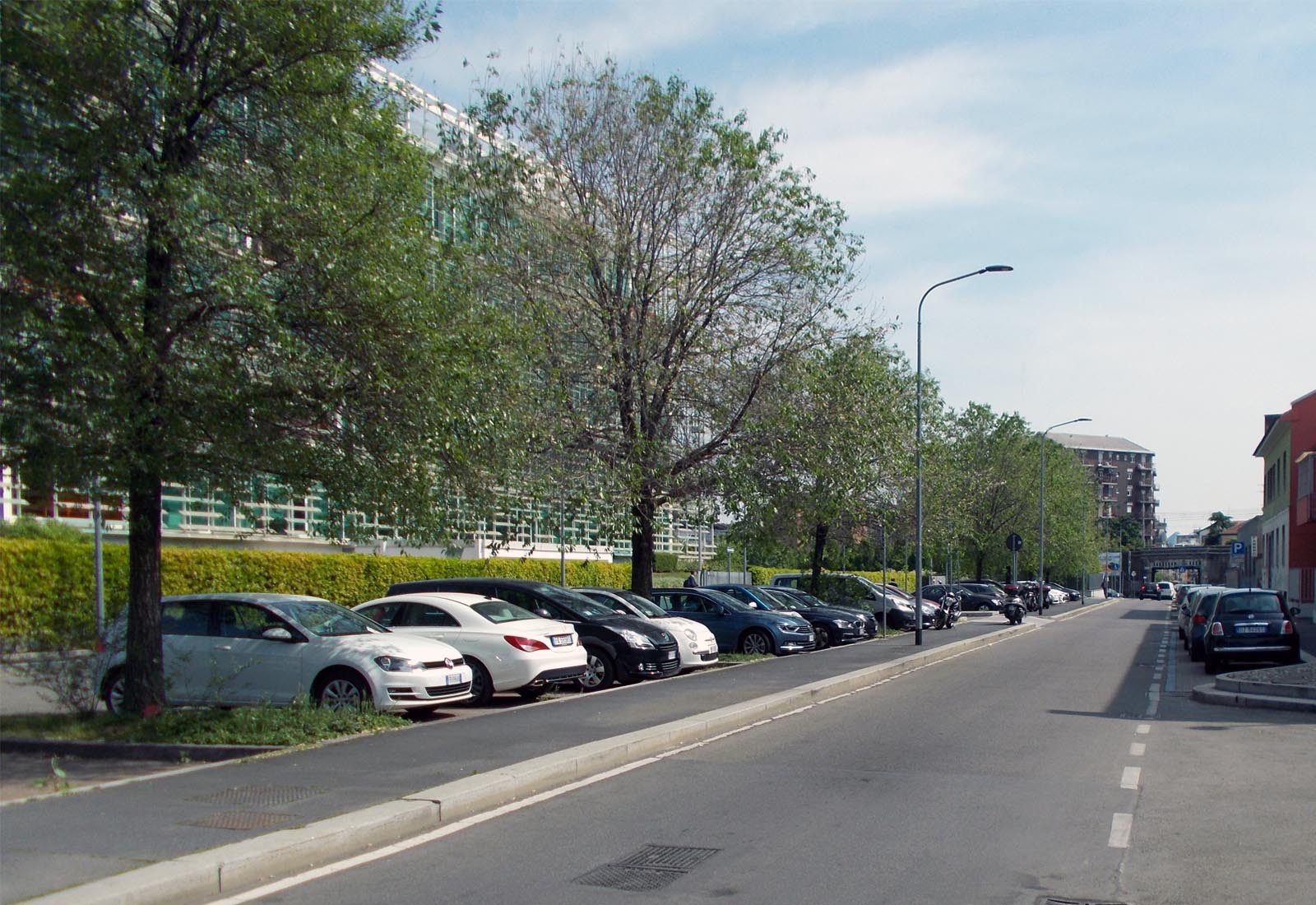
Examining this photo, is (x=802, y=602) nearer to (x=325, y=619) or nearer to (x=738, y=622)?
(x=738, y=622)

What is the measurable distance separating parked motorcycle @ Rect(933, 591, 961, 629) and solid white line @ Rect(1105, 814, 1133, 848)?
31230 millimetres

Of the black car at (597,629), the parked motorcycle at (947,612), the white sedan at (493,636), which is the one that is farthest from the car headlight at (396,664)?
the parked motorcycle at (947,612)

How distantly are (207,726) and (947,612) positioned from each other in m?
32.7

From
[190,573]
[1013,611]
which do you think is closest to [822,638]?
[190,573]

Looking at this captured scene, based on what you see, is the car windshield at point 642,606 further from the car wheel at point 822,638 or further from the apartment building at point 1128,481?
the apartment building at point 1128,481

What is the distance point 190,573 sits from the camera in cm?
2644

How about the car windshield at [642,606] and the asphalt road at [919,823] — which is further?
the car windshield at [642,606]

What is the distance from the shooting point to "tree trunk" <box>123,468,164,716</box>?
1184cm

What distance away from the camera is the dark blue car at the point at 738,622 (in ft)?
80.9

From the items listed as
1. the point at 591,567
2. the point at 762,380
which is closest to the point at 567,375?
A: the point at 762,380

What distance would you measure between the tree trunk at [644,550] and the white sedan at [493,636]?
659cm

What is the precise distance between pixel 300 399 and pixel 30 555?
15.2m

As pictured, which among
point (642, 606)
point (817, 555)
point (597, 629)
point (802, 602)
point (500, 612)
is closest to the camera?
point (500, 612)

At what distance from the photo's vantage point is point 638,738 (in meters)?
11.6
